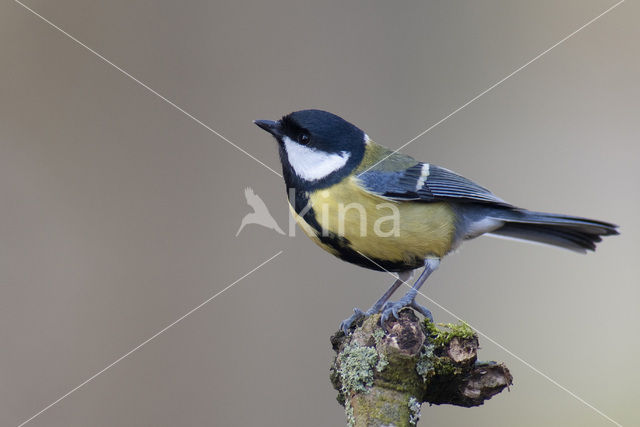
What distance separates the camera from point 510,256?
176 inches

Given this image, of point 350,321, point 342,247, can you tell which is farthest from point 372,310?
point 342,247

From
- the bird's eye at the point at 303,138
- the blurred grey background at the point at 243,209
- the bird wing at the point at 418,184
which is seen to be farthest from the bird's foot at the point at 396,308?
the blurred grey background at the point at 243,209

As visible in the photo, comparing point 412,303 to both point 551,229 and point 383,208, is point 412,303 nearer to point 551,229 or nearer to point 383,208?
point 383,208

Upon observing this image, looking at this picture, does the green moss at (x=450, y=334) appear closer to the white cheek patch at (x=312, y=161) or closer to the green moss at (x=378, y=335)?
the green moss at (x=378, y=335)

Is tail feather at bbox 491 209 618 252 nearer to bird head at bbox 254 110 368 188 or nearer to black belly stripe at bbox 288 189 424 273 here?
black belly stripe at bbox 288 189 424 273

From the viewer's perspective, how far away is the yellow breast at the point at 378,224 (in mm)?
2457

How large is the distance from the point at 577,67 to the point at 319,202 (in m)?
3.10

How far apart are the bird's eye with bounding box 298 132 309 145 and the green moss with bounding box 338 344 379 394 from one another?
958 millimetres

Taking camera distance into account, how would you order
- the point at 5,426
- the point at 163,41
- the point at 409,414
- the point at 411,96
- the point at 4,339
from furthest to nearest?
the point at 411,96, the point at 163,41, the point at 4,339, the point at 5,426, the point at 409,414

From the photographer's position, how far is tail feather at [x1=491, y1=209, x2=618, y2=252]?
2.71 metres

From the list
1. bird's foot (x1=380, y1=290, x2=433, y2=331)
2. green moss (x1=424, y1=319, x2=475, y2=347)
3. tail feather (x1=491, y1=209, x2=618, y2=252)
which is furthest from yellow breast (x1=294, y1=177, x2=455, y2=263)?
green moss (x1=424, y1=319, x2=475, y2=347)

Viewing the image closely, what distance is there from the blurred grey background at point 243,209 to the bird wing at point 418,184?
50.2 inches

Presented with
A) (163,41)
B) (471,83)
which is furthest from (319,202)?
(471,83)

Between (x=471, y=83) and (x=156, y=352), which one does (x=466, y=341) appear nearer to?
(x=156, y=352)
